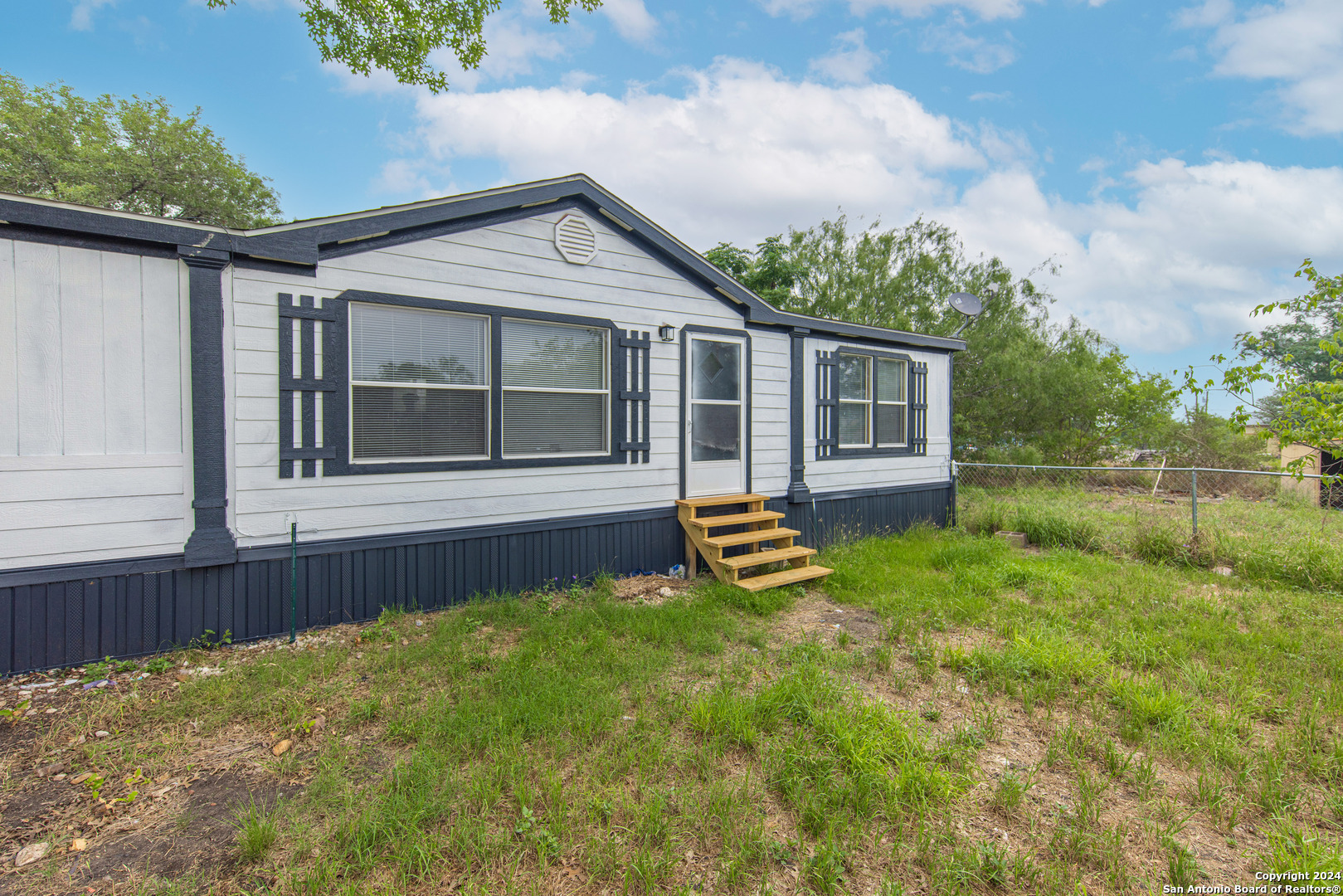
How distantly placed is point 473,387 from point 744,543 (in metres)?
2.91

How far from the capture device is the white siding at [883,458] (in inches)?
280

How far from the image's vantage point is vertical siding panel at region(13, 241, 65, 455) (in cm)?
340

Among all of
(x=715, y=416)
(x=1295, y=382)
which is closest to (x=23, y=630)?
(x=715, y=416)

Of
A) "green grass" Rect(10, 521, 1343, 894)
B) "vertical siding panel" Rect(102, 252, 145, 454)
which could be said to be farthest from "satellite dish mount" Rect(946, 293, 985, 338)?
"vertical siding panel" Rect(102, 252, 145, 454)

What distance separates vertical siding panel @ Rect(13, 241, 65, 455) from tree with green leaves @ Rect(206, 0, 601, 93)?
505 cm

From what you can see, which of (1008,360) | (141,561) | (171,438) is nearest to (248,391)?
(171,438)

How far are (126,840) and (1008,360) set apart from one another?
1580 centimetres

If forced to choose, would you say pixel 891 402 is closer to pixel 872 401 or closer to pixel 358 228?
pixel 872 401

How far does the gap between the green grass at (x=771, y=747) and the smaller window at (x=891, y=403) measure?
3.86 m

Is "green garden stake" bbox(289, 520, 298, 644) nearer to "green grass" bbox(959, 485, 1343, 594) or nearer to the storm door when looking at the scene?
the storm door

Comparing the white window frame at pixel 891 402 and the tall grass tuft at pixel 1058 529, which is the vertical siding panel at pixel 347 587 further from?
the tall grass tuft at pixel 1058 529

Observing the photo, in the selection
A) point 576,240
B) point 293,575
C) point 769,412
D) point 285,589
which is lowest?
point 285,589

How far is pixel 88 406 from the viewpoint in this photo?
3.55 m

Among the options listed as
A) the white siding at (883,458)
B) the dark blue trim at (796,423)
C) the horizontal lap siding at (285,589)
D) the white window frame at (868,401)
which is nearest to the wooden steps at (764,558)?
the horizontal lap siding at (285,589)
